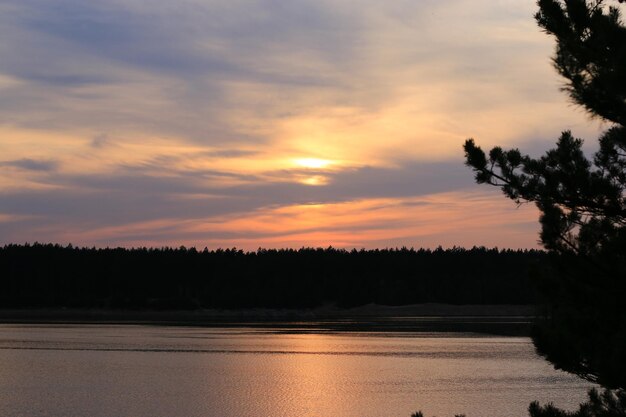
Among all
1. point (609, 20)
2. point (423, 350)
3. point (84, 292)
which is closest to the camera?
point (609, 20)

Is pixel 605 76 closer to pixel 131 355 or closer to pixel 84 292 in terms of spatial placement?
pixel 131 355

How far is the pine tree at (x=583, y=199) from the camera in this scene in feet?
47.7

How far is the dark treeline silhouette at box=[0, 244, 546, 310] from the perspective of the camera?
155250 mm

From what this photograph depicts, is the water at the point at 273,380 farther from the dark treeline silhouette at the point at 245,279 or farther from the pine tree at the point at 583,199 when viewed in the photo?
the dark treeline silhouette at the point at 245,279

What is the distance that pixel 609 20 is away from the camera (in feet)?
46.7

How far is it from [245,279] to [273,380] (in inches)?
5203

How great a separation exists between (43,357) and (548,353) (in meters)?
37.7

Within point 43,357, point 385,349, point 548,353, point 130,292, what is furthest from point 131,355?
point 130,292

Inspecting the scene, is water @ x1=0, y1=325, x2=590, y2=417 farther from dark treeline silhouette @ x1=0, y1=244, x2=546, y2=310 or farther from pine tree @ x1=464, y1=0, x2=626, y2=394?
dark treeline silhouette @ x1=0, y1=244, x2=546, y2=310

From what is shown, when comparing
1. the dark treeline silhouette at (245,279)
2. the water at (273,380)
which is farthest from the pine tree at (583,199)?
the dark treeline silhouette at (245,279)

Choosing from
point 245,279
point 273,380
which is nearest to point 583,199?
point 273,380

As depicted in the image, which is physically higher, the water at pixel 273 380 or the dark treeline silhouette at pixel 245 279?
the dark treeline silhouette at pixel 245 279

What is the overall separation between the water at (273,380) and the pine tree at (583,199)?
46.0 feet

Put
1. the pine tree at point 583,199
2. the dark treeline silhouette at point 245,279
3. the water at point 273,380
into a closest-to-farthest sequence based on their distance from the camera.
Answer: the pine tree at point 583,199, the water at point 273,380, the dark treeline silhouette at point 245,279
